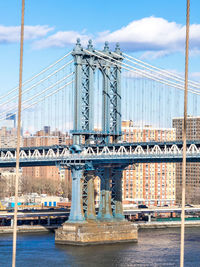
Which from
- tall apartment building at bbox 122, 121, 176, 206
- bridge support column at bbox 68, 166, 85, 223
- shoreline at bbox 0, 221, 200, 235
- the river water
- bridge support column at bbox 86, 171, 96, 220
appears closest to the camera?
the river water

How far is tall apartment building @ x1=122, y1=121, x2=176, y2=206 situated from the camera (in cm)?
13450

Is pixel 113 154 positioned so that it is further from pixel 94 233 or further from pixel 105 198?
pixel 94 233

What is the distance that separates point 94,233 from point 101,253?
23.8 ft

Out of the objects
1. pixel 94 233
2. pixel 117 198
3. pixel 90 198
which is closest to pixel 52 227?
pixel 117 198

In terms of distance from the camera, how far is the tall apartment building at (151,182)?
441 feet

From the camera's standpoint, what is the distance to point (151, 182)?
136m

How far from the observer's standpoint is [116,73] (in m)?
83.1

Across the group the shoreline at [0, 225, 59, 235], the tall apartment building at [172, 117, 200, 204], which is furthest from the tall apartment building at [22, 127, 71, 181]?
the shoreline at [0, 225, 59, 235]

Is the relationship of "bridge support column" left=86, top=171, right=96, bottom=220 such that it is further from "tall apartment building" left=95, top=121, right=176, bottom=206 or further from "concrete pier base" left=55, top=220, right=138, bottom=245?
"tall apartment building" left=95, top=121, right=176, bottom=206

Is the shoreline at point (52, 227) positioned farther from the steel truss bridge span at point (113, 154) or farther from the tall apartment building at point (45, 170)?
the tall apartment building at point (45, 170)

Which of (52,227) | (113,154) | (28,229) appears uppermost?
(113,154)

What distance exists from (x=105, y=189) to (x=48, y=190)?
249ft

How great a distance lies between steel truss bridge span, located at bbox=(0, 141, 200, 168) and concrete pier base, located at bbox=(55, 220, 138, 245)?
19.6 feet

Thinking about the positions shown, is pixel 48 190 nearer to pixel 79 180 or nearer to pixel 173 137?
pixel 173 137
